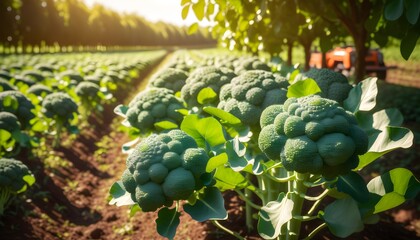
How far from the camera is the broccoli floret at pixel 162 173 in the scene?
1691 millimetres

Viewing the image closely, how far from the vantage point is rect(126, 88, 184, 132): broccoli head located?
2.81 meters

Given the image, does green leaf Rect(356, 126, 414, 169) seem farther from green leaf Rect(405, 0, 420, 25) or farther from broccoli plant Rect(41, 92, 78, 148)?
broccoli plant Rect(41, 92, 78, 148)

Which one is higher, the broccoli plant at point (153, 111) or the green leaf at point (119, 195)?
the broccoli plant at point (153, 111)

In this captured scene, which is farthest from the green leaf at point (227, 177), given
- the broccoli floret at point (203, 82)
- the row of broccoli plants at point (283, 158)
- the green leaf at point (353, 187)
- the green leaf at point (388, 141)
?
the broccoli floret at point (203, 82)

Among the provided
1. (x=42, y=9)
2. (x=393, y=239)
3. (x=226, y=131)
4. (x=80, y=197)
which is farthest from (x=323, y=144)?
(x=42, y=9)

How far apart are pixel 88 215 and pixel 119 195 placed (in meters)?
2.16

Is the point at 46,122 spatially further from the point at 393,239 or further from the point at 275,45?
the point at 393,239

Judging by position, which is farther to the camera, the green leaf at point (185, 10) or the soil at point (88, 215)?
the soil at point (88, 215)

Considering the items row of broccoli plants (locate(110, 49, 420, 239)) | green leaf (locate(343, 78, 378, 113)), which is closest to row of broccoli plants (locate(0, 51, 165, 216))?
row of broccoli plants (locate(110, 49, 420, 239))

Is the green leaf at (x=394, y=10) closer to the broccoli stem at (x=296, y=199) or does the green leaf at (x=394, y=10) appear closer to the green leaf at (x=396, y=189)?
the green leaf at (x=396, y=189)

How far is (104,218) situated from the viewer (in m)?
3.66

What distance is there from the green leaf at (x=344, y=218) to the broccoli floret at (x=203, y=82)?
4.94ft

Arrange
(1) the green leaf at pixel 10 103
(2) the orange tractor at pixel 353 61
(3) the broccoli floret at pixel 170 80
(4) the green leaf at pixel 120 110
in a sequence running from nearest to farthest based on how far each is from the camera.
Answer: (4) the green leaf at pixel 120 110
(3) the broccoli floret at pixel 170 80
(1) the green leaf at pixel 10 103
(2) the orange tractor at pixel 353 61

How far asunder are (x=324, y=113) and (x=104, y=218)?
2982mm
